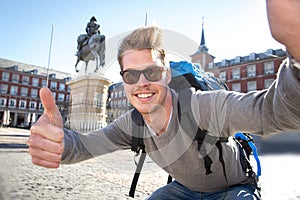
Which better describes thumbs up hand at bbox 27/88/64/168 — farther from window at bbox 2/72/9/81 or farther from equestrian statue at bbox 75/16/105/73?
window at bbox 2/72/9/81

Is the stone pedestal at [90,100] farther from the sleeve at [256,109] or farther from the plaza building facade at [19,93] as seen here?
the plaza building facade at [19,93]

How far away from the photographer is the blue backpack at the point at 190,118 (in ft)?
4.18

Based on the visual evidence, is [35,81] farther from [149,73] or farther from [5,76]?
[149,73]

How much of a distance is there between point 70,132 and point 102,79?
11099mm

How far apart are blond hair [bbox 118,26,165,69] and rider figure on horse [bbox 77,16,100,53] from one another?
13030 mm

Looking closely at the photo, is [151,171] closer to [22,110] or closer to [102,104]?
[102,104]

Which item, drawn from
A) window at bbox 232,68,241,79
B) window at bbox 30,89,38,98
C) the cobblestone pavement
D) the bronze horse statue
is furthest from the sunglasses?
window at bbox 30,89,38,98

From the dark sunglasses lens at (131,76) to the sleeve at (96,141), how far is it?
273 millimetres

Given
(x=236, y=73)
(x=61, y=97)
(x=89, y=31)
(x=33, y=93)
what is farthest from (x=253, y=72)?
(x=33, y=93)

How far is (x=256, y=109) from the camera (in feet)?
3.06

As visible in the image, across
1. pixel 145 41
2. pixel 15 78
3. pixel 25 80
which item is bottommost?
pixel 145 41

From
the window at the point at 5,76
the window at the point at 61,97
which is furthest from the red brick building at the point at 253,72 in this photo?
the window at the point at 5,76

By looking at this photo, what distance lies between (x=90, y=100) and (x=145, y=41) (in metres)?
11.3

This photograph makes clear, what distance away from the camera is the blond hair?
1.61m
